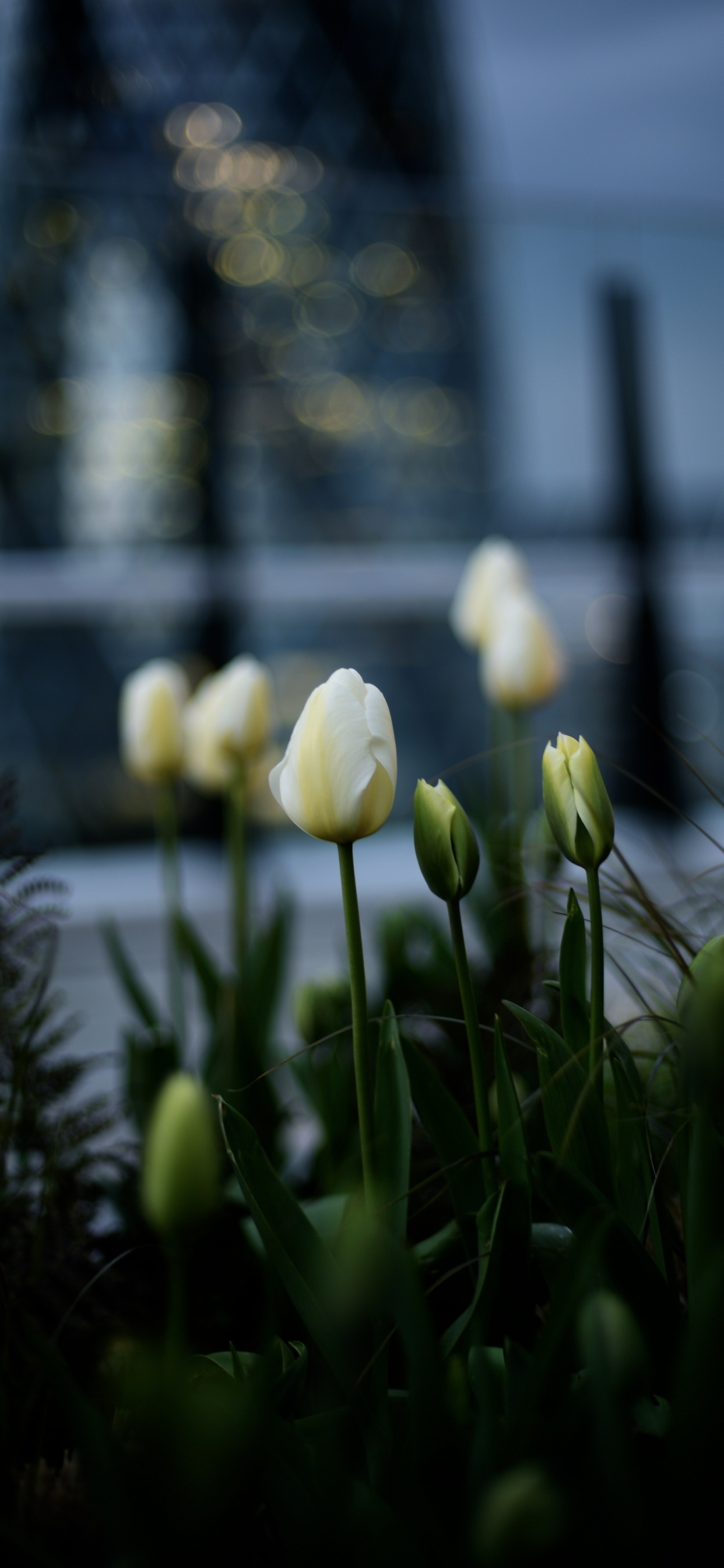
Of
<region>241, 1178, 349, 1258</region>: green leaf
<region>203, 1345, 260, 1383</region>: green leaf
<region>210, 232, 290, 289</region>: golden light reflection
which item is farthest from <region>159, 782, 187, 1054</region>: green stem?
<region>210, 232, 290, 289</region>: golden light reflection

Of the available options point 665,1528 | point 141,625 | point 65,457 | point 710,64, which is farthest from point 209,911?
point 710,64

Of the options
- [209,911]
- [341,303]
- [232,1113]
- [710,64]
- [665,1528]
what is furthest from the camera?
[710,64]

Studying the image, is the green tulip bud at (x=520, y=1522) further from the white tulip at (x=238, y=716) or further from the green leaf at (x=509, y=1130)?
the white tulip at (x=238, y=716)

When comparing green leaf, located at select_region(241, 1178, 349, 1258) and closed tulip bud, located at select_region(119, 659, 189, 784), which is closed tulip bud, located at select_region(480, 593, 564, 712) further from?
green leaf, located at select_region(241, 1178, 349, 1258)

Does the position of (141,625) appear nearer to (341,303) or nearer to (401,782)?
(401,782)

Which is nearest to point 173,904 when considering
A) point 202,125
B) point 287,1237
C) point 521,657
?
point 521,657

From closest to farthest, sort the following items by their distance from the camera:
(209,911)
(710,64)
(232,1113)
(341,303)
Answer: (232,1113)
(209,911)
(341,303)
(710,64)

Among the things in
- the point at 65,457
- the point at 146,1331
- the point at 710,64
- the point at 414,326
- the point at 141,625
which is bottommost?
the point at 146,1331

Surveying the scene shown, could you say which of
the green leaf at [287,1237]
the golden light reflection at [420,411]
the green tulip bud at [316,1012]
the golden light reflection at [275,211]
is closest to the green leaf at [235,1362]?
the green leaf at [287,1237]
